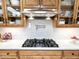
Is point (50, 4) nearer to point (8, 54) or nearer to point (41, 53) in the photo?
point (41, 53)

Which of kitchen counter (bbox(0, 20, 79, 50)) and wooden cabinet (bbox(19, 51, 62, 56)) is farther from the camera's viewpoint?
kitchen counter (bbox(0, 20, 79, 50))

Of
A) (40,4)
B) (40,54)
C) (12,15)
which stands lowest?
(40,54)

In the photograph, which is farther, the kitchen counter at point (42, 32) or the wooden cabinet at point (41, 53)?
the kitchen counter at point (42, 32)

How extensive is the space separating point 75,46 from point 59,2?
932 mm

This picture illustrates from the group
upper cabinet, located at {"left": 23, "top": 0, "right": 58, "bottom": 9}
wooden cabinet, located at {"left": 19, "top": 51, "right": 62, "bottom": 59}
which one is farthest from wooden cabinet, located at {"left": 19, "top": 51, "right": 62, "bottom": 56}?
upper cabinet, located at {"left": 23, "top": 0, "right": 58, "bottom": 9}

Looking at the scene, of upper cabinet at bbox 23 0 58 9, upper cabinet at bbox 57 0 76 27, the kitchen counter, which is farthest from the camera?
the kitchen counter

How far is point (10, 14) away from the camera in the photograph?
114 inches

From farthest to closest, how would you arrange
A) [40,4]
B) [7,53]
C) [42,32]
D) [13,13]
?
[42,32], [13,13], [40,4], [7,53]

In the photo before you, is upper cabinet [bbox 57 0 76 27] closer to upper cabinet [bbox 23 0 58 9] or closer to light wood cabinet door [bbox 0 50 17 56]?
upper cabinet [bbox 23 0 58 9]

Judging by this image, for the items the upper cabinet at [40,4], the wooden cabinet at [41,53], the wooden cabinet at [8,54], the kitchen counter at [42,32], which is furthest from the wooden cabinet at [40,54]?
the upper cabinet at [40,4]

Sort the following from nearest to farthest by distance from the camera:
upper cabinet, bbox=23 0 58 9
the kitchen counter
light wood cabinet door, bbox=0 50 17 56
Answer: light wood cabinet door, bbox=0 50 17 56
upper cabinet, bbox=23 0 58 9
the kitchen counter

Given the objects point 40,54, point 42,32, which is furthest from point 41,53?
point 42,32

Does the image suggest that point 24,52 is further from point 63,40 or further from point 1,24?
point 63,40

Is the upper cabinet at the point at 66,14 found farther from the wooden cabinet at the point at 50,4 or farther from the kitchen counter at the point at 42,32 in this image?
the kitchen counter at the point at 42,32
